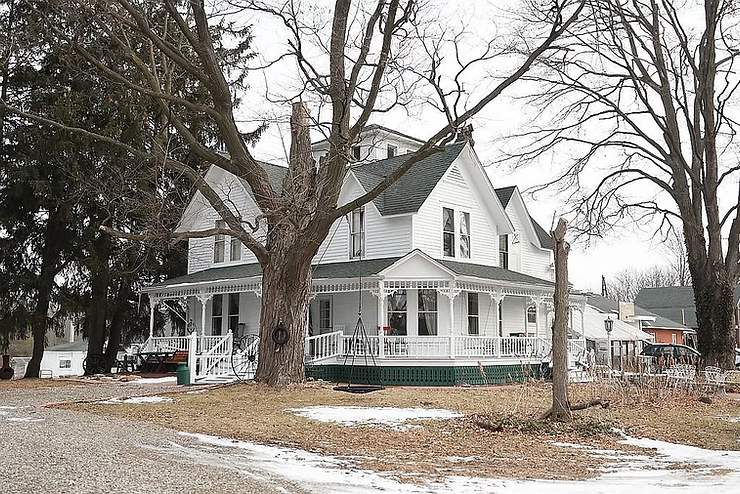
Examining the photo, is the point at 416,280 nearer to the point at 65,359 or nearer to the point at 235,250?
the point at 235,250

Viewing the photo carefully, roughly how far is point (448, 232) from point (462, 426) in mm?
13783

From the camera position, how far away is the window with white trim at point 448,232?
25.7 metres

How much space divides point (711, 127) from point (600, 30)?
4871mm

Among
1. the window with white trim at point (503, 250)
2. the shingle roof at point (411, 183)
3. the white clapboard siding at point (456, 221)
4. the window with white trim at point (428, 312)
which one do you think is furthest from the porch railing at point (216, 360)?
the window with white trim at point (503, 250)

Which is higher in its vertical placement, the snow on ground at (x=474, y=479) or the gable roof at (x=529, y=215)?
the gable roof at (x=529, y=215)

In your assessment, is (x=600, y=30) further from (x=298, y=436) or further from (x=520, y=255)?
(x=298, y=436)

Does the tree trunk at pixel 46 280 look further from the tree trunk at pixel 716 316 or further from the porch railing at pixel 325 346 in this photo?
the tree trunk at pixel 716 316

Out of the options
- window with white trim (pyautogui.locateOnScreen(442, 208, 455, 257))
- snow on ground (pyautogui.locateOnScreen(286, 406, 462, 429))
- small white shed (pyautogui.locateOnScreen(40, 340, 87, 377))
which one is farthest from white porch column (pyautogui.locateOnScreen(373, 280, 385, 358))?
small white shed (pyautogui.locateOnScreen(40, 340, 87, 377))

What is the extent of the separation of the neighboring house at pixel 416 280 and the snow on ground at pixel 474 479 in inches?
457

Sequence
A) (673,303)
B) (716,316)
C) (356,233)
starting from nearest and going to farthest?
(716,316), (356,233), (673,303)

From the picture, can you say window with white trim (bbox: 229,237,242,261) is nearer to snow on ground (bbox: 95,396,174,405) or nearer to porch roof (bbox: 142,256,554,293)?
porch roof (bbox: 142,256,554,293)

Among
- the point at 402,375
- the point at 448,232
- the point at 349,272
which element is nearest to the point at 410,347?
the point at 402,375

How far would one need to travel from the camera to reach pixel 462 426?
12.5 metres

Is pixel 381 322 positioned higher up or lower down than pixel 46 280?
lower down
